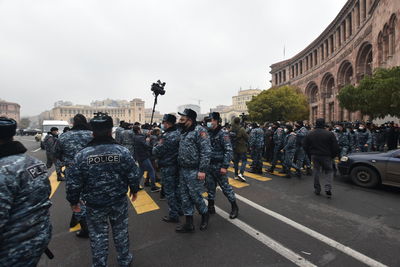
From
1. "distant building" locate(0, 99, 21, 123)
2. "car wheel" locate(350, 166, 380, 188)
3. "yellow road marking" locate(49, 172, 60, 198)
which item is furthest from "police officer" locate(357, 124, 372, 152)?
"distant building" locate(0, 99, 21, 123)

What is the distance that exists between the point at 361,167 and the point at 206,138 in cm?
524

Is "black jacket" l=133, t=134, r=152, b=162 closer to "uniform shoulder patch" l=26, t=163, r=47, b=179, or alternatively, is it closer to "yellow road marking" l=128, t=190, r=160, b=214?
"yellow road marking" l=128, t=190, r=160, b=214

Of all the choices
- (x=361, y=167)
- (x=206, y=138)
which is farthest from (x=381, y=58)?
(x=206, y=138)

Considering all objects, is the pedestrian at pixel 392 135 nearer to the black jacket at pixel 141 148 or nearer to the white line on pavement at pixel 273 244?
the white line on pavement at pixel 273 244

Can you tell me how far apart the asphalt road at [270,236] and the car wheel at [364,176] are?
0.57 metres

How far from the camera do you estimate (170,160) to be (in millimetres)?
3658

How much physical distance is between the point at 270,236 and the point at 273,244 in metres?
0.23

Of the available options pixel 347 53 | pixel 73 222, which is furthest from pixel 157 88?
pixel 347 53

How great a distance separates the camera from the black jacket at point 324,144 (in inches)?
196

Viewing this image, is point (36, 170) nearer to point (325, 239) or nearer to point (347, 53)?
point (325, 239)

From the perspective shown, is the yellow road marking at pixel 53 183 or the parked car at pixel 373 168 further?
the yellow road marking at pixel 53 183

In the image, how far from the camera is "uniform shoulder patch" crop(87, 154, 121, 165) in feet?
6.85

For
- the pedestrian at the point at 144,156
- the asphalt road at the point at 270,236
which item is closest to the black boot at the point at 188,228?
the asphalt road at the point at 270,236

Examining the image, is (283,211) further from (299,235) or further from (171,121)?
(171,121)
